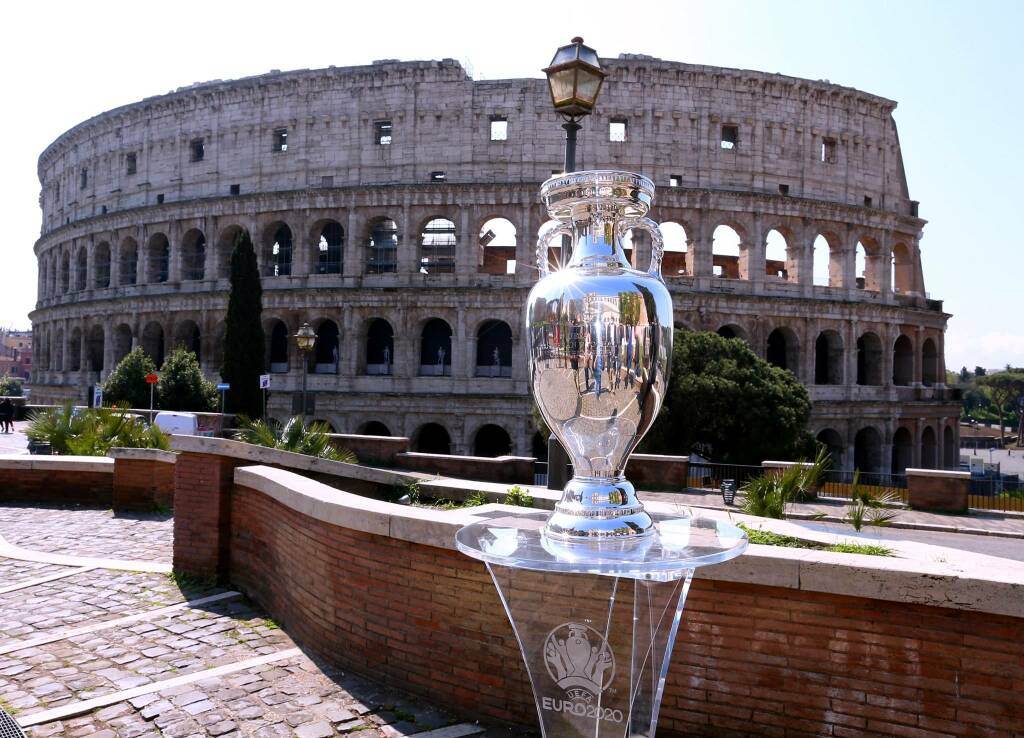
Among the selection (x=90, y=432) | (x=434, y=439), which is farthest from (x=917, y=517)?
(x=434, y=439)

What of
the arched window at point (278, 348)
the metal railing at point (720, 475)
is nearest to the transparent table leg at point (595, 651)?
the metal railing at point (720, 475)

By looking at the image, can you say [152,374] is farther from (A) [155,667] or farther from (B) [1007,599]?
(B) [1007,599]

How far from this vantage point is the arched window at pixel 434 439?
3233 centimetres

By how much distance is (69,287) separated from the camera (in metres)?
42.3

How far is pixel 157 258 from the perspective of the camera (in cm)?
3744

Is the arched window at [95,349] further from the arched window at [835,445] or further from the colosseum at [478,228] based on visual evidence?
the arched window at [835,445]

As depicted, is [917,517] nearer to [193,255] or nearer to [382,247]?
[382,247]

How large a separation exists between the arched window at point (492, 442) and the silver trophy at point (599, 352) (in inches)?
1140

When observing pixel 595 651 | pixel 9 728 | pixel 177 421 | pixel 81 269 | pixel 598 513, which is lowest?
pixel 9 728

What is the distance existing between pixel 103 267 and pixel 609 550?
45333mm

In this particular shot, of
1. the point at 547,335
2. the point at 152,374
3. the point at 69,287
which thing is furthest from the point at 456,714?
the point at 69,287

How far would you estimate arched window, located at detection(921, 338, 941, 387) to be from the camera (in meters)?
37.5

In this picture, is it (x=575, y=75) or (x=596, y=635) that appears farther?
(x=575, y=75)

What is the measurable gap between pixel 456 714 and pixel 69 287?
152 feet
